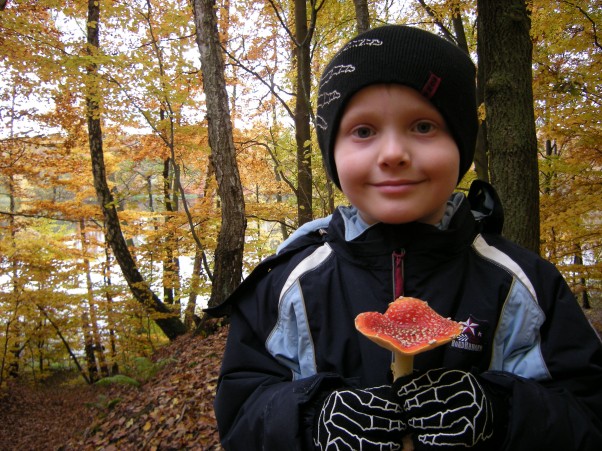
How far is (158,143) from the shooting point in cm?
1352

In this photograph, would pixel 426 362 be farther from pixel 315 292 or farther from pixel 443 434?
pixel 315 292

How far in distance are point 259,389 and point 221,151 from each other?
5.95 meters

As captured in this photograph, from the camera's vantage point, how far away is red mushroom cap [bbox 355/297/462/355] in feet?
3.22

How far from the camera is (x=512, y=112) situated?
3.30 meters

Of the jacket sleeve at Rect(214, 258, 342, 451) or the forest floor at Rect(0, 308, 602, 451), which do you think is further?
the forest floor at Rect(0, 308, 602, 451)

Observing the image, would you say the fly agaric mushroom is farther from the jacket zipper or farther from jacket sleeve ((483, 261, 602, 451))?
jacket sleeve ((483, 261, 602, 451))

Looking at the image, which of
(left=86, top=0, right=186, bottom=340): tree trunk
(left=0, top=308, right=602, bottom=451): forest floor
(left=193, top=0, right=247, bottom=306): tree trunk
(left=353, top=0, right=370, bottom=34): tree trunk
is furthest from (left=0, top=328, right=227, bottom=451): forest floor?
(left=353, top=0, right=370, bottom=34): tree trunk

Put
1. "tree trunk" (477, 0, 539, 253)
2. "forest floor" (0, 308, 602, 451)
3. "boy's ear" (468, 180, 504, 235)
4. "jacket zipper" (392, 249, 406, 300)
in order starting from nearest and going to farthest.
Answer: "jacket zipper" (392, 249, 406, 300)
"boy's ear" (468, 180, 504, 235)
"tree trunk" (477, 0, 539, 253)
"forest floor" (0, 308, 602, 451)

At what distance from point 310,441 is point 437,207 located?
883 millimetres

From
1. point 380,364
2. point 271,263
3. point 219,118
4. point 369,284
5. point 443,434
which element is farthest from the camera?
point 219,118

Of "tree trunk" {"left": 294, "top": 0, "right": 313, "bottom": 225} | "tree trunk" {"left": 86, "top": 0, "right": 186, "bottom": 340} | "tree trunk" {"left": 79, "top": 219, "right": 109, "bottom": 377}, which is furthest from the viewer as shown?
"tree trunk" {"left": 79, "top": 219, "right": 109, "bottom": 377}

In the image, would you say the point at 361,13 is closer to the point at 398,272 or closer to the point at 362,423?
the point at 398,272

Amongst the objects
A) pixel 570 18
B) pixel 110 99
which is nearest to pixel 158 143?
pixel 110 99

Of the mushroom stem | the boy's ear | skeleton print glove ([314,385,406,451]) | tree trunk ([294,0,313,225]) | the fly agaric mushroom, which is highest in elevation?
tree trunk ([294,0,313,225])
